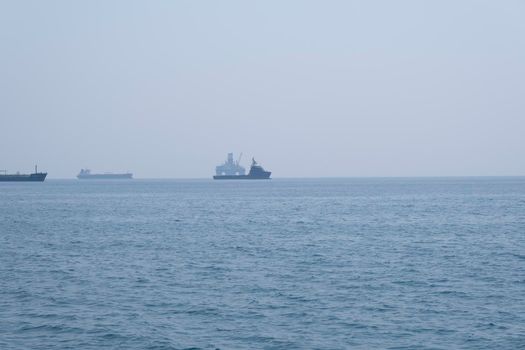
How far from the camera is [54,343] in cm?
2116

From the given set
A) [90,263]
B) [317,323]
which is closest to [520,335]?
[317,323]

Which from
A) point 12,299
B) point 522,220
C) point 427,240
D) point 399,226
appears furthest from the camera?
point 522,220

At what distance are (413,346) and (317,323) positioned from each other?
12.9ft

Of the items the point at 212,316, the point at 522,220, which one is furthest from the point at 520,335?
the point at 522,220

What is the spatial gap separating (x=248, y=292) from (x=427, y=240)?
24.9 metres

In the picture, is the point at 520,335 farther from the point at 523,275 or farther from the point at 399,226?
the point at 399,226

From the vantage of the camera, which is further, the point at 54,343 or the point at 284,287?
the point at 284,287

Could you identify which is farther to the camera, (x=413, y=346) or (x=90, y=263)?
(x=90, y=263)

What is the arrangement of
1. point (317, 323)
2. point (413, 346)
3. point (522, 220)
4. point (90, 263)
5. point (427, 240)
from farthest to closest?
1. point (522, 220)
2. point (427, 240)
3. point (90, 263)
4. point (317, 323)
5. point (413, 346)

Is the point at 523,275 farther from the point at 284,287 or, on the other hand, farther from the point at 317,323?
the point at 317,323

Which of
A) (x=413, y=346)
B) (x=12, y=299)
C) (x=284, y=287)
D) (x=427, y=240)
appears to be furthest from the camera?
(x=427, y=240)

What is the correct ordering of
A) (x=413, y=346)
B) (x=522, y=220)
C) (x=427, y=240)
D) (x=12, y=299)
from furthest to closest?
1. (x=522, y=220)
2. (x=427, y=240)
3. (x=12, y=299)
4. (x=413, y=346)

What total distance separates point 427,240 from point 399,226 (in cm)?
1317

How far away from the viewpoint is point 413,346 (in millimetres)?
20781
